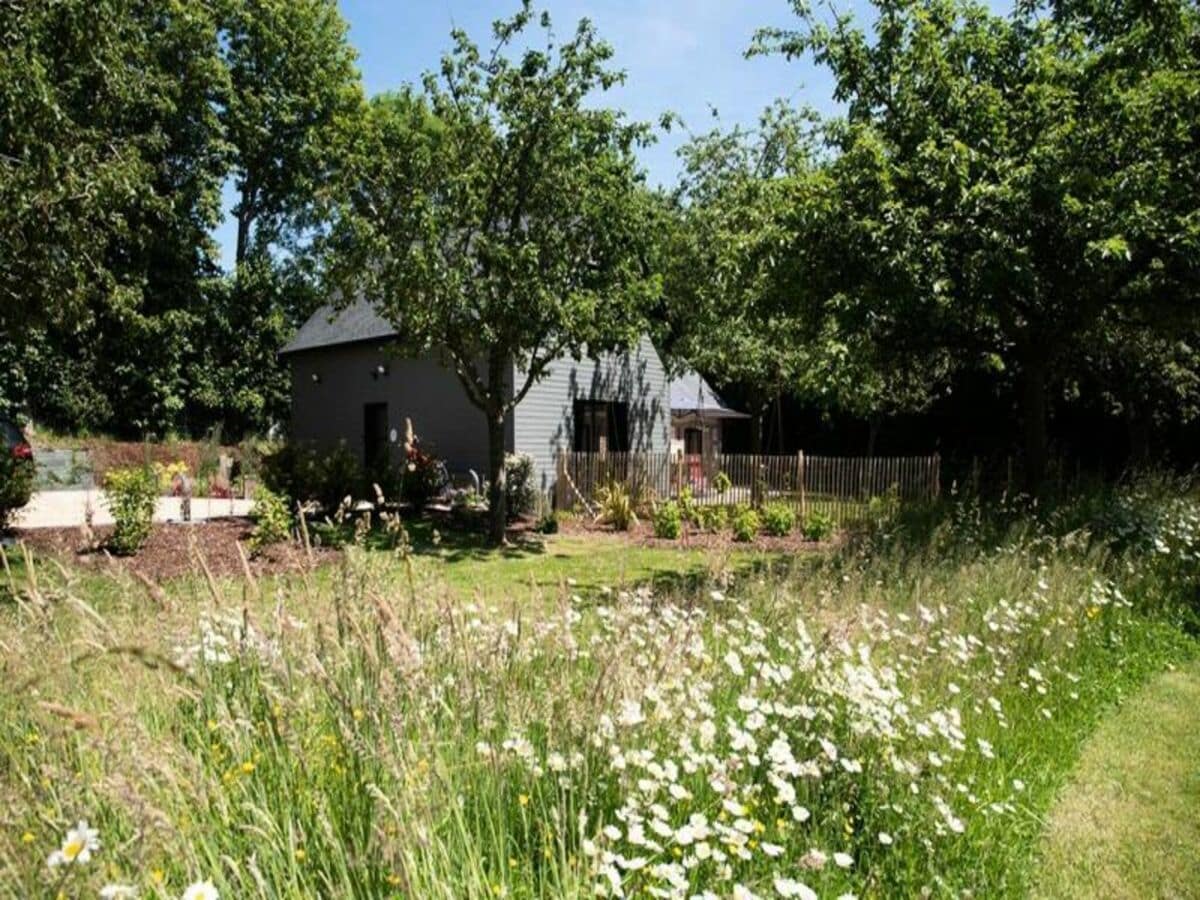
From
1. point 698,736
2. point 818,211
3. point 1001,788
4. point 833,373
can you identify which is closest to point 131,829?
point 698,736

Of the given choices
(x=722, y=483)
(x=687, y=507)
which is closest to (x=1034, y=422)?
(x=687, y=507)

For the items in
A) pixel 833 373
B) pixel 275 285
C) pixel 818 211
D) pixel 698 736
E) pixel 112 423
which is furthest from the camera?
pixel 275 285

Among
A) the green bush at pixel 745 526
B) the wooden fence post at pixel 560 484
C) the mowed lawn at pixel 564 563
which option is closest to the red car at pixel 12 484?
the mowed lawn at pixel 564 563

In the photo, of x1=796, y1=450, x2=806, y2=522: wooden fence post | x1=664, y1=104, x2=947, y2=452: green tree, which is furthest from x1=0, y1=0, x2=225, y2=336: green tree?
x1=796, y1=450, x2=806, y2=522: wooden fence post

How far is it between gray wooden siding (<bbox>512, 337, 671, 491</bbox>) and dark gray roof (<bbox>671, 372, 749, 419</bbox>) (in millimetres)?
2985

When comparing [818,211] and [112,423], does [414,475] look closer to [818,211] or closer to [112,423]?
[818,211]

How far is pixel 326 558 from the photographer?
9852mm

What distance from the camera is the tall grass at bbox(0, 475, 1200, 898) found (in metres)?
1.87

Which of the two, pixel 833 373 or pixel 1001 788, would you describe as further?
pixel 833 373

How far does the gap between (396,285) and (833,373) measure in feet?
21.1

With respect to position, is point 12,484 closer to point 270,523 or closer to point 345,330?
point 270,523

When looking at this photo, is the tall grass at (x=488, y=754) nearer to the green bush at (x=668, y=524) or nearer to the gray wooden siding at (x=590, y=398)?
A: the green bush at (x=668, y=524)

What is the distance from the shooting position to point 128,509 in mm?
10266

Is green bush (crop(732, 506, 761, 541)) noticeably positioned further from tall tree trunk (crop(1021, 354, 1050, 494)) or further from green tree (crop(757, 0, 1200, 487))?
green tree (crop(757, 0, 1200, 487))
